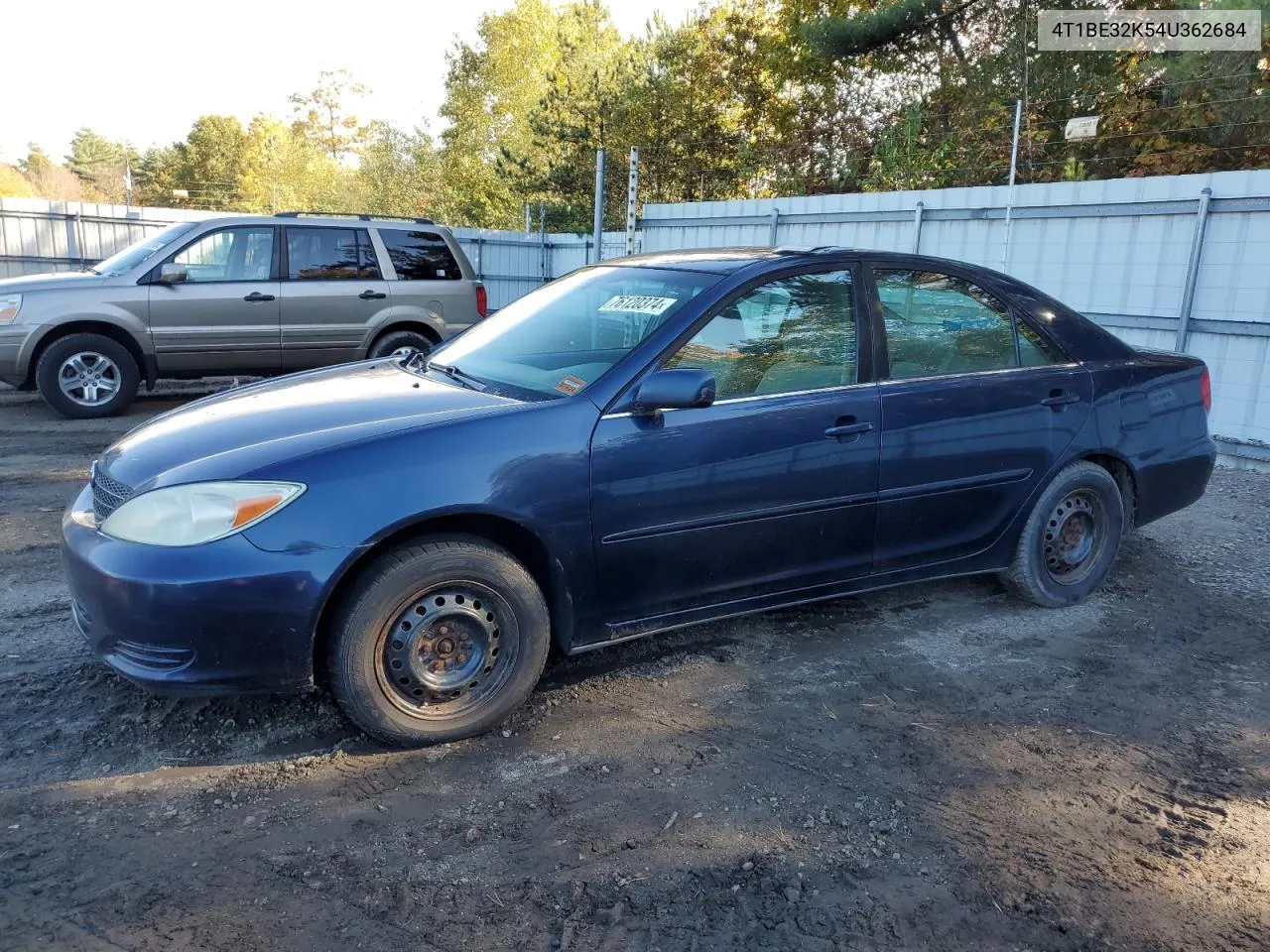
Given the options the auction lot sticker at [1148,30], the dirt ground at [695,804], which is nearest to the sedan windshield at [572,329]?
the dirt ground at [695,804]

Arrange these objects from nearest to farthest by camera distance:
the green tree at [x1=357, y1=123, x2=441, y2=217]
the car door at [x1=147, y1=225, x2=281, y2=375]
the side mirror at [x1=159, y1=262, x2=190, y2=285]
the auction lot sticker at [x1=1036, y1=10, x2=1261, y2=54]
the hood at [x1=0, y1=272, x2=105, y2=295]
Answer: the hood at [x1=0, y1=272, x2=105, y2=295]
the side mirror at [x1=159, y1=262, x2=190, y2=285]
the car door at [x1=147, y1=225, x2=281, y2=375]
the auction lot sticker at [x1=1036, y1=10, x2=1261, y2=54]
the green tree at [x1=357, y1=123, x2=441, y2=217]

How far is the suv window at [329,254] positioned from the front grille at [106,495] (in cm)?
644

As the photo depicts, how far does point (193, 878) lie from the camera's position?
2467 millimetres

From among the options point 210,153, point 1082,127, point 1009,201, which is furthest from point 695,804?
point 210,153

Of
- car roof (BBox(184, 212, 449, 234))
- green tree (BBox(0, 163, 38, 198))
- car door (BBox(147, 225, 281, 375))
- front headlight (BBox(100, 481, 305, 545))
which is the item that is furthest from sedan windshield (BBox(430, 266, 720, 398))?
green tree (BBox(0, 163, 38, 198))

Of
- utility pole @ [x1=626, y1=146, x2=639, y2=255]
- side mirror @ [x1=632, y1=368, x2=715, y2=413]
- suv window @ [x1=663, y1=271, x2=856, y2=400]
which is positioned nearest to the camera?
side mirror @ [x1=632, y1=368, x2=715, y2=413]

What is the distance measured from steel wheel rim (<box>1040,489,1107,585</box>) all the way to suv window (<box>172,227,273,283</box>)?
762cm

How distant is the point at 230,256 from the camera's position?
904cm

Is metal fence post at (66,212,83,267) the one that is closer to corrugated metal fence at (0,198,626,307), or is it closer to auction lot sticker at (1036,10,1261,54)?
corrugated metal fence at (0,198,626,307)

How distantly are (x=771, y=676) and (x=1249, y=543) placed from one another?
374cm

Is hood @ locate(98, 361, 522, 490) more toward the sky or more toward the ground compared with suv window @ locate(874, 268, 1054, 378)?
more toward the ground

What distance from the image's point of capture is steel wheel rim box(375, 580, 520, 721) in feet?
10.0

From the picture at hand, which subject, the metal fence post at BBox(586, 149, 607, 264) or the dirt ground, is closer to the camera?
the dirt ground

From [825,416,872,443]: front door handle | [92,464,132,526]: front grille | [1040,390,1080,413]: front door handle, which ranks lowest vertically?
[92,464,132,526]: front grille
